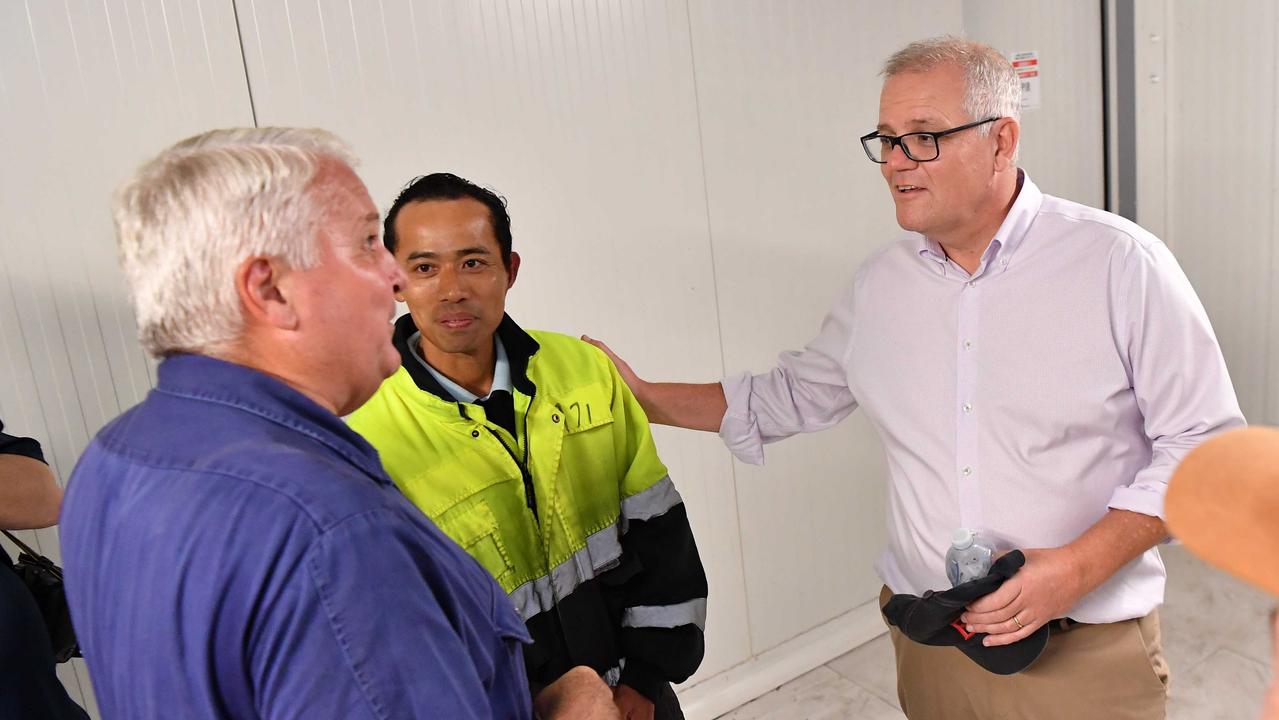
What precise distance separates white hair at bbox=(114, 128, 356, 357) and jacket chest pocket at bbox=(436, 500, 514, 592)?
24.8 inches

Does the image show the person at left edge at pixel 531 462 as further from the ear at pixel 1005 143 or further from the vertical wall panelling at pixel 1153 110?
the vertical wall panelling at pixel 1153 110

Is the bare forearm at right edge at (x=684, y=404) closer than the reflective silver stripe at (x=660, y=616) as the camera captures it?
No

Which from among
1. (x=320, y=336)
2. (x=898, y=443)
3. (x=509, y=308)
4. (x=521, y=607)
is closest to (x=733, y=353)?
(x=509, y=308)

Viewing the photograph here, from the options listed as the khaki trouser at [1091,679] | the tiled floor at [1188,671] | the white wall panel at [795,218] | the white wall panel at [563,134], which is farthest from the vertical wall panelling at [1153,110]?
the khaki trouser at [1091,679]

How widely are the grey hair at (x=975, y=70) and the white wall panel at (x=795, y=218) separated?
1.01m

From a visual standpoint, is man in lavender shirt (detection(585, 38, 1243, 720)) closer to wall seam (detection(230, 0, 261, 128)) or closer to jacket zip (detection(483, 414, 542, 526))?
jacket zip (detection(483, 414, 542, 526))

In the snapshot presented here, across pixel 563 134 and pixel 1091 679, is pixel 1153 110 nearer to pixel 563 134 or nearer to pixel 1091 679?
pixel 563 134

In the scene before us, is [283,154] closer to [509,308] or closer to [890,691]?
[509,308]

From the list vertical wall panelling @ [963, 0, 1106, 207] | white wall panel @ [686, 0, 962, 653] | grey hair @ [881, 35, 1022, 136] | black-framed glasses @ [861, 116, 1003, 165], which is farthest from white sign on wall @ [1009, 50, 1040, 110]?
black-framed glasses @ [861, 116, 1003, 165]

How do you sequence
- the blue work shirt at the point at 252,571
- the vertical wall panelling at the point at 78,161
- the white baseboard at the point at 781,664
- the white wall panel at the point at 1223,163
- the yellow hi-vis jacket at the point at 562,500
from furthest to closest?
the white wall panel at the point at 1223,163
the white baseboard at the point at 781,664
the vertical wall panelling at the point at 78,161
the yellow hi-vis jacket at the point at 562,500
the blue work shirt at the point at 252,571

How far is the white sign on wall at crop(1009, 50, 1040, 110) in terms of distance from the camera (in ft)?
12.0

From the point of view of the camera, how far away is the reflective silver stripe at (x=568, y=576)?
1538 millimetres

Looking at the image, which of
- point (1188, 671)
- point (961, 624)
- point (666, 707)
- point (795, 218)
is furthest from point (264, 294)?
point (1188, 671)

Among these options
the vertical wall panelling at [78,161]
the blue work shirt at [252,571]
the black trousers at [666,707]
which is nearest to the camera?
the blue work shirt at [252,571]
